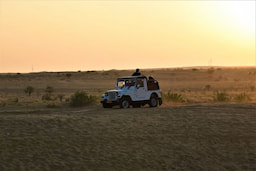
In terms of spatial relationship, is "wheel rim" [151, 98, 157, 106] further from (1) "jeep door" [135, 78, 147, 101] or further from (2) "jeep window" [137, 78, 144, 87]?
(2) "jeep window" [137, 78, 144, 87]

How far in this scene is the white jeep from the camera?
24500 mm

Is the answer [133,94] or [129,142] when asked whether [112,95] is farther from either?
[129,142]

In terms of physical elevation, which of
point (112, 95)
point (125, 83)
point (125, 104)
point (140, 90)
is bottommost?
point (125, 104)

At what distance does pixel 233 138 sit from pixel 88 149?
18.4 ft

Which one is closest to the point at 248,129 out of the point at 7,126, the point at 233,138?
the point at 233,138

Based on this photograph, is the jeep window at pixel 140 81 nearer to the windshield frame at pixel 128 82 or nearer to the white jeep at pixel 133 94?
the white jeep at pixel 133 94

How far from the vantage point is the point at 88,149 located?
13.3 metres

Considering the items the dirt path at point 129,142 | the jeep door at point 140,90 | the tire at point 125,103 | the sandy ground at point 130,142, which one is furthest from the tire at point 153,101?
the dirt path at point 129,142

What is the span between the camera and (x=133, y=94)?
2494cm

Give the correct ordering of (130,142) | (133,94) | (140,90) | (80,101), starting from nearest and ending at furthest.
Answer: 1. (130,142)
2. (133,94)
3. (140,90)
4. (80,101)

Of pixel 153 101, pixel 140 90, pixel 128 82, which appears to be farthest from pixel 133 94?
pixel 153 101

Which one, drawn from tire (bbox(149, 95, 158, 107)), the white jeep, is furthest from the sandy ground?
tire (bbox(149, 95, 158, 107))

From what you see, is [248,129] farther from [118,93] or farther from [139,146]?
[118,93]

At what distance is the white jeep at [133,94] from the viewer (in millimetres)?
24500
